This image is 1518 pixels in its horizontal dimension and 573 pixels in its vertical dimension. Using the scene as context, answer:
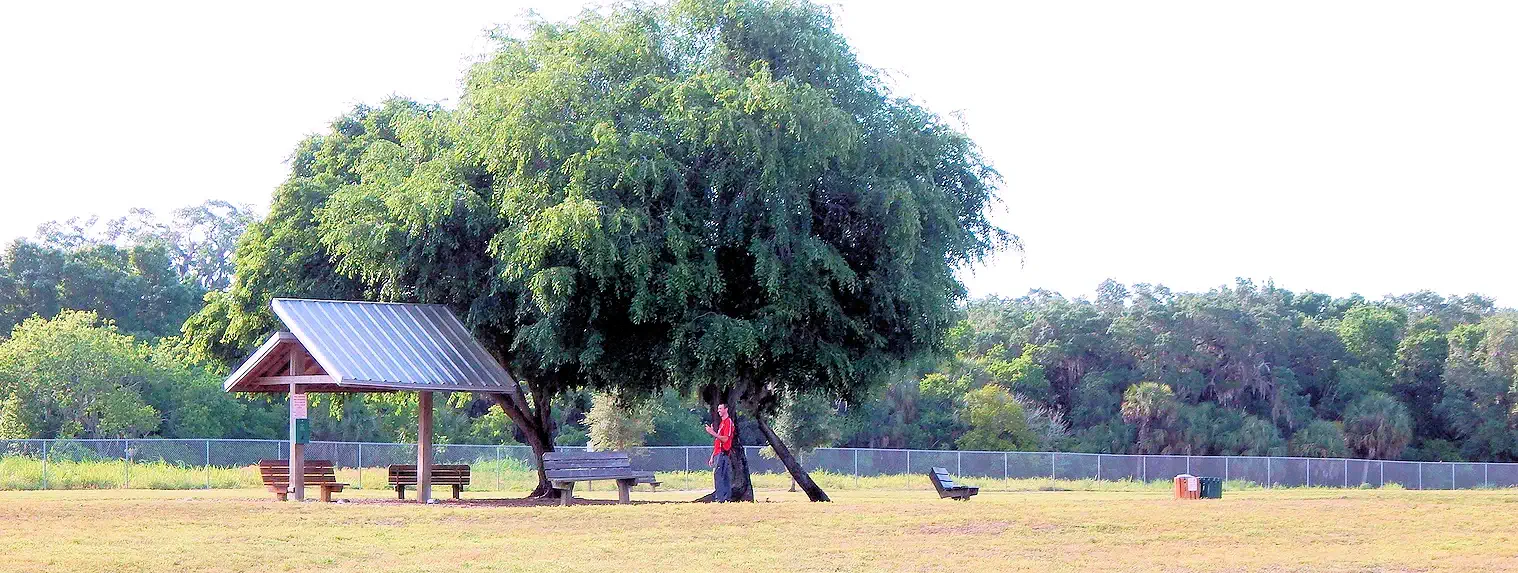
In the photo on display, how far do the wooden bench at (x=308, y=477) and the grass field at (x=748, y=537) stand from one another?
2.30 ft

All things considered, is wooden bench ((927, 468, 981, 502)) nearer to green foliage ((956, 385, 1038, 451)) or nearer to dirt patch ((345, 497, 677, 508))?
dirt patch ((345, 497, 677, 508))

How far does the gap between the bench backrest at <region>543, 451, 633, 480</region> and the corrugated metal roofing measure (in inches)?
62.3

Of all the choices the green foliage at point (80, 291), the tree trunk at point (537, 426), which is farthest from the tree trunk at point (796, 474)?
the green foliage at point (80, 291)

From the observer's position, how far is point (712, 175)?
26.6 meters

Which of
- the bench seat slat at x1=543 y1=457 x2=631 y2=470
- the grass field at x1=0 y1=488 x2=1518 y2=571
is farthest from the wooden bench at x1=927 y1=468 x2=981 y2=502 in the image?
the bench seat slat at x1=543 y1=457 x2=631 y2=470

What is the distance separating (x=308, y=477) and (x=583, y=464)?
4.34 m

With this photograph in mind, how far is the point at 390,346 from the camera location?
25250mm

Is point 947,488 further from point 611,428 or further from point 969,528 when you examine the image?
point 611,428

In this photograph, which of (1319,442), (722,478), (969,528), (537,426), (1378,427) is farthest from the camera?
(1378,427)

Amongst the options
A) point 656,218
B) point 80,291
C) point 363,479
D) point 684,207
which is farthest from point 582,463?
point 80,291

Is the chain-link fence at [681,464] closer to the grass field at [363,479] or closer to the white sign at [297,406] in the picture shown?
the grass field at [363,479]

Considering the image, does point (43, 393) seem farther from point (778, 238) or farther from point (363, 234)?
point (778, 238)

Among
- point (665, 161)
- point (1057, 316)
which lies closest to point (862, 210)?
point (665, 161)

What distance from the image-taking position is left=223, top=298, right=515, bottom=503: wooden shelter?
79.0 feet
